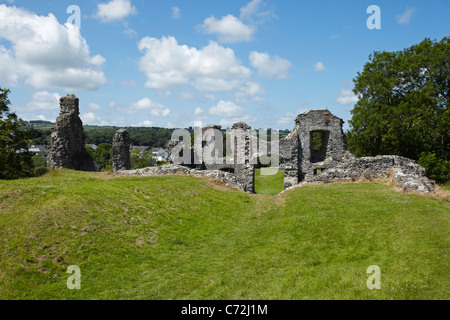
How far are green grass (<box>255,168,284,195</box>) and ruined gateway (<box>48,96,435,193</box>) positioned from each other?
25.0ft

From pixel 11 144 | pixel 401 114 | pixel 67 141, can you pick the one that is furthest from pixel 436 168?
pixel 11 144

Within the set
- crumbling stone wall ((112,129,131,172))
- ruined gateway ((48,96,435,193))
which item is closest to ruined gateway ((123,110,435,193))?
ruined gateway ((48,96,435,193))

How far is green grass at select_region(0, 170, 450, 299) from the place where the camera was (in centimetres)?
885

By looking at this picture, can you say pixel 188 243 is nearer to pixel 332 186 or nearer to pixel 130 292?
pixel 130 292

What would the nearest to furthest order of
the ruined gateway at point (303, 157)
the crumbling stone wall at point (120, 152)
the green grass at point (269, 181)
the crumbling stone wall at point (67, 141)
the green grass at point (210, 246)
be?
the green grass at point (210, 246)
the ruined gateway at point (303, 157)
the crumbling stone wall at point (67, 141)
the crumbling stone wall at point (120, 152)
the green grass at point (269, 181)

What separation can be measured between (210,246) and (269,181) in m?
31.2

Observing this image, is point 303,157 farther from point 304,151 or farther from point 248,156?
point 248,156

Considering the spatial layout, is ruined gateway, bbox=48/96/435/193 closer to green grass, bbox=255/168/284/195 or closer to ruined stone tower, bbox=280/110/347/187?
ruined stone tower, bbox=280/110/347/187

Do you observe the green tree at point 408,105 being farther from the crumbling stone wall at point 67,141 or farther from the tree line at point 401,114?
the crumbling stone wall at point 67,141

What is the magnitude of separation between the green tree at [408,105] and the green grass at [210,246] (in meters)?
16.9

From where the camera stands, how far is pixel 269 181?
43594 mm

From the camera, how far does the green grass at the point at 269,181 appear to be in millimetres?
39438

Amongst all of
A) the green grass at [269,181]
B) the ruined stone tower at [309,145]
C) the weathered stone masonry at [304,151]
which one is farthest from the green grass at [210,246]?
the green grass at [269,181]
